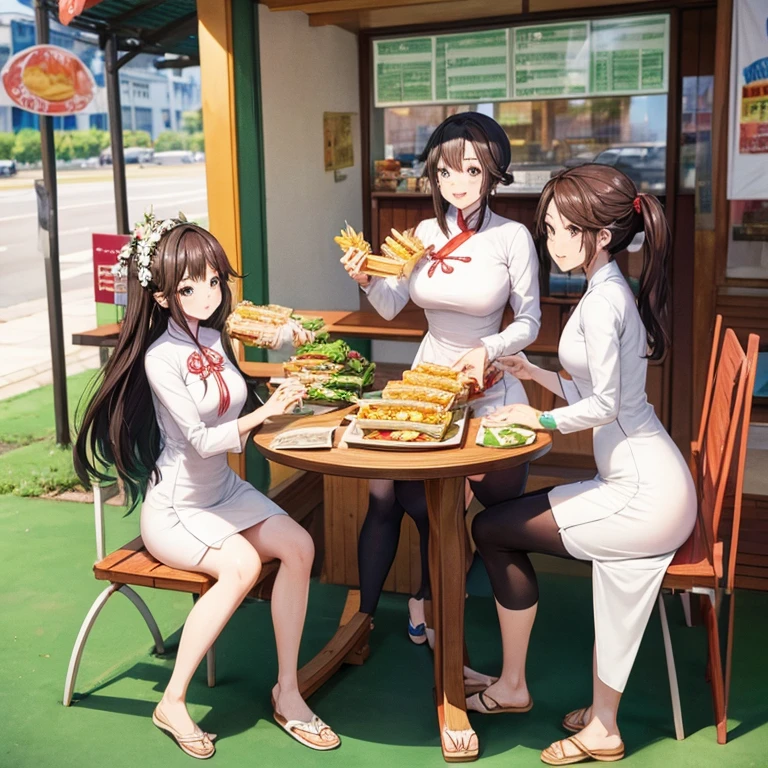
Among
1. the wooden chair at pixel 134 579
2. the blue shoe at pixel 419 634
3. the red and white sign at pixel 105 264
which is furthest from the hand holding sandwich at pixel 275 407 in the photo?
the red and white sign at pixel 105 264

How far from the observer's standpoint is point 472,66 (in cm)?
498

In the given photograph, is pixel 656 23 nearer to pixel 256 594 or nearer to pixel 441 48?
pixel 441 48

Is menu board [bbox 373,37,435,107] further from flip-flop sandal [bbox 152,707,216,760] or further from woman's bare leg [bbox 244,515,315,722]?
flip-flop sandal [bbox 152,707,216,760]

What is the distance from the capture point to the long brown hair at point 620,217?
109 inches

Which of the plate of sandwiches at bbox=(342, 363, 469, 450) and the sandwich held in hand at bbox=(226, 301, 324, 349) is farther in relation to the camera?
the sandwich held in hand at bbox=(226, 301, 324, 349)

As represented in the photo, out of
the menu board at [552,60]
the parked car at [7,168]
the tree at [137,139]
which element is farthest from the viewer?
the tree at [137,139]

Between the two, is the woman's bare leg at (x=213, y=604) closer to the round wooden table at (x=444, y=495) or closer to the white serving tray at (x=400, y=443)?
the round wooden table at (x=444, y=495)

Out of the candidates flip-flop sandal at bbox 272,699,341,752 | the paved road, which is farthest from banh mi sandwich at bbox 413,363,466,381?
the paved road

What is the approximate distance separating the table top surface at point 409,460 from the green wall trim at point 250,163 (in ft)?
5.15

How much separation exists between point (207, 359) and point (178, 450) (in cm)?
28

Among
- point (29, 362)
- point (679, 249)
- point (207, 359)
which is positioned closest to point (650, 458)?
point (207, 359)

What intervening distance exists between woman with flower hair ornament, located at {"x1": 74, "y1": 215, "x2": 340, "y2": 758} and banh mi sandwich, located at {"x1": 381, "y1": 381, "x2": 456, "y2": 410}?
0.89ft

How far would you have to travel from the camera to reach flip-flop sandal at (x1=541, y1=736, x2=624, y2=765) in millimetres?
2891

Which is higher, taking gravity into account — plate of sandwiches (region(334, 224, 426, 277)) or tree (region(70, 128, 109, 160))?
tree (region(70, 128, 109, 160))
